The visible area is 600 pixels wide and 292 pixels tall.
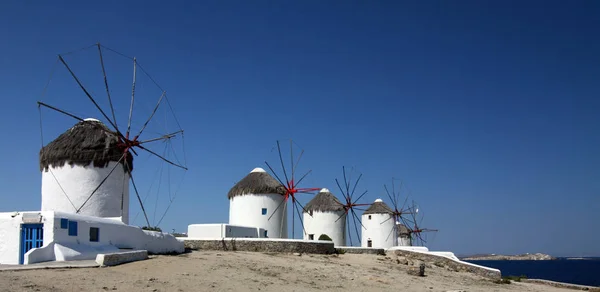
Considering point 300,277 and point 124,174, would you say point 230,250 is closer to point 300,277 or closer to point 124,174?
point 124,174

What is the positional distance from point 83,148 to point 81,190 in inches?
75.1

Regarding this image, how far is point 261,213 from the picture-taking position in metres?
36.5

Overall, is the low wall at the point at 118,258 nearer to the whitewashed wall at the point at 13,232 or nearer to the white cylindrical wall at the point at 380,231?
the whitewashed wall at the point at 13,232

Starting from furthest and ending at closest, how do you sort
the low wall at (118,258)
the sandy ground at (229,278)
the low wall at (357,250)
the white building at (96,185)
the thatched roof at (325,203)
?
1. the thatched roof at (325,203)
2. the low wall at (357,250)
3. the white building at (96,185)
4. the low wall at (118,258)
5. the sandy ground at (229,278)

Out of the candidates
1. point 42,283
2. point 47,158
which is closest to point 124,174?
point 47,158

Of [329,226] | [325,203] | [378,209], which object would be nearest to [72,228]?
[329,226]

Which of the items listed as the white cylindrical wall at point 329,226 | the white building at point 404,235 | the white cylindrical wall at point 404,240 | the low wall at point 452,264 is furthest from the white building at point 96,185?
the white building at point 404,235

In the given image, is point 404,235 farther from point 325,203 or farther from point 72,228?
point 72,228

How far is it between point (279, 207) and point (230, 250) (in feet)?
31.8

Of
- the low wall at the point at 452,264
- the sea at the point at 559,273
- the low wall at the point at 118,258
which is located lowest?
the sea at the point at 559,273

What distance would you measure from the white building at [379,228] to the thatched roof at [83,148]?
3096 centimetres

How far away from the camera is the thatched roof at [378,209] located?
5084cm

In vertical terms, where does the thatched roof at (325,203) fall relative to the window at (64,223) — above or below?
above

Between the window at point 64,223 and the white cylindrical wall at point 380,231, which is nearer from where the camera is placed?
the window at point 64,223
